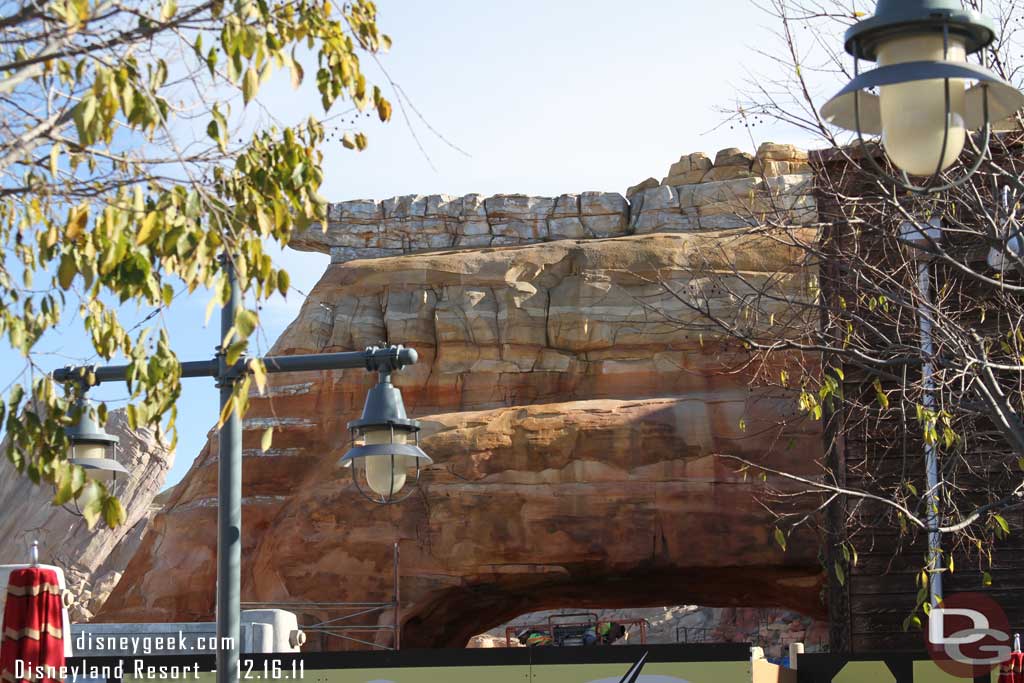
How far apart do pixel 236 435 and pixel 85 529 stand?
44.1m

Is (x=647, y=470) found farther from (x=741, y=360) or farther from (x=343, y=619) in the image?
(x=343, y=619)

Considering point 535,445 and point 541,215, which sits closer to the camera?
point 535,445

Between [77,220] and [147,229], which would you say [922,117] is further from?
[77,220]

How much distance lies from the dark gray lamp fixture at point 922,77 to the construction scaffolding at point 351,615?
17.5m

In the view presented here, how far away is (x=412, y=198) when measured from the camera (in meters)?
29.2

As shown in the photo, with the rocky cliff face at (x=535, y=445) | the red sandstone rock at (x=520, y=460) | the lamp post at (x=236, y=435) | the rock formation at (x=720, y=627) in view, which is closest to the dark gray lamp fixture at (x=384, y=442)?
the lamp post at (x=236, y=435)

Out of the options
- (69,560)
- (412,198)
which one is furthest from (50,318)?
(69,560)

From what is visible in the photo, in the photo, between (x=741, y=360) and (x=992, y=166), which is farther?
(x=741, y=360)

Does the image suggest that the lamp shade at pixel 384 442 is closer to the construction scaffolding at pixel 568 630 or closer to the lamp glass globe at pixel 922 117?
the lamp glass globe at pixel 922 117

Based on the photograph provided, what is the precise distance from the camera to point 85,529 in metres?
47.5

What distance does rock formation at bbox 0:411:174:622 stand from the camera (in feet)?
142

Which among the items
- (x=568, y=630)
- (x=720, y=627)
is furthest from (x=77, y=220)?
(x=720, y=627)

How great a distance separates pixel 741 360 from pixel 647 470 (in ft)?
9.91

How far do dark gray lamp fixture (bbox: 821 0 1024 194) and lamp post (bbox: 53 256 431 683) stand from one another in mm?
2679
